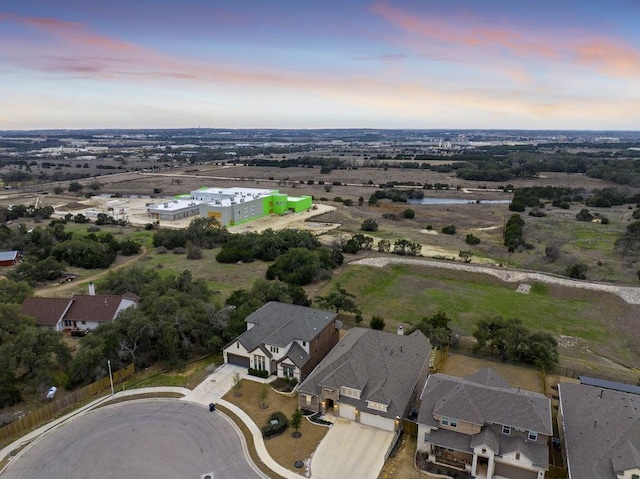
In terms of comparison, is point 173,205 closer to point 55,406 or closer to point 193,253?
point 193,253

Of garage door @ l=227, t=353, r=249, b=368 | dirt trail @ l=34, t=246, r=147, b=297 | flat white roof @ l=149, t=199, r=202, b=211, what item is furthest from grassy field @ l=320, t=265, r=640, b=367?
flat white roof @ l=149, t=199, r=202, b=211

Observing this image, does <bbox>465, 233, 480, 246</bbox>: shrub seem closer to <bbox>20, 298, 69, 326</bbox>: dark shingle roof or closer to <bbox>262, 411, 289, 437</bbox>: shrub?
<bbox>262, 411, 289, 437</bbox>: shrub

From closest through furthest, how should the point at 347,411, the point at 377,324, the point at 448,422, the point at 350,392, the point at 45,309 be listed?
the point at 448,422, the point at 347,411, the point at 350,392, the point at 45,309, the point at 377,324

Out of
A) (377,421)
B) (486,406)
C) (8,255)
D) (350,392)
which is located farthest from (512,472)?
(8,255)

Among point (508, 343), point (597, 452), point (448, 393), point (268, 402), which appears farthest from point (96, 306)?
point (597, 452)

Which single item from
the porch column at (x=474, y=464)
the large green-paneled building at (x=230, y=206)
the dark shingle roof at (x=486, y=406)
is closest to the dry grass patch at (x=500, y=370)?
the dark shingle roof at (x=486, y=406)
